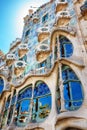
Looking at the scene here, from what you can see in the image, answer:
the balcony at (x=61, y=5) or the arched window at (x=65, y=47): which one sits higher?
the balcony at (x=61, y=5)

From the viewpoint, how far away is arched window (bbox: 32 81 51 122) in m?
11.5

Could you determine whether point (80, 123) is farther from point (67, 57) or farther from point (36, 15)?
point (36, 15)

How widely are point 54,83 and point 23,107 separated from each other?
2611 mm

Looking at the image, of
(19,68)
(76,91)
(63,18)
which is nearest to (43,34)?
(63,18)

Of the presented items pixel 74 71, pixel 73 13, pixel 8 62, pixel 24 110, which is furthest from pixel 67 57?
pixel 8 62

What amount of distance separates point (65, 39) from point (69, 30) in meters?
0.80

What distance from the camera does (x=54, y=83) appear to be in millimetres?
12227

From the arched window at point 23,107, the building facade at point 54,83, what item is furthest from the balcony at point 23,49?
the arched window at point 23,107

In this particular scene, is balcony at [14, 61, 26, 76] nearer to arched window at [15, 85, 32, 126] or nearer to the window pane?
arched window at [15, 85, 32, 126]

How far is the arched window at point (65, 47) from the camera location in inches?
512

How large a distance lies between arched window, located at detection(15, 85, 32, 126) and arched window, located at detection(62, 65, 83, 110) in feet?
9.54


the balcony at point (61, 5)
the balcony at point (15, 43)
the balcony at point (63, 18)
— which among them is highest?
the balcony at point (61, 5)

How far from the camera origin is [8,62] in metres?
20.2

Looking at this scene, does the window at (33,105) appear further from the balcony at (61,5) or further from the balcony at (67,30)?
the balcony at (61,5)
